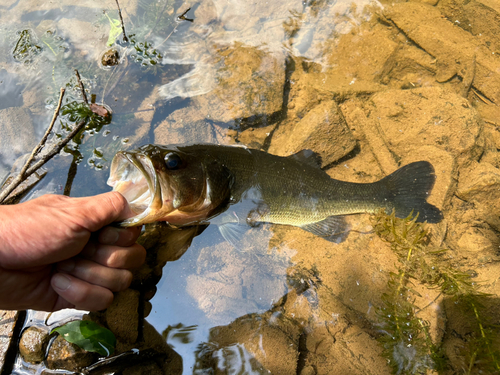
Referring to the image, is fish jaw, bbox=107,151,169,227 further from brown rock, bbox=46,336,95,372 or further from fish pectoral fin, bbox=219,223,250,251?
brown rock, bbox=46,336,95,372

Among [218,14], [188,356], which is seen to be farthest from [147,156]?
[218,14]

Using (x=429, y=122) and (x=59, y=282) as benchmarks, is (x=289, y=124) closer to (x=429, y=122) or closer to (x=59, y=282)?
(x=429, y=122)

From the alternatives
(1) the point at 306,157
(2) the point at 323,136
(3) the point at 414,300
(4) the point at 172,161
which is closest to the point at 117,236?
(4) the point at 172,161

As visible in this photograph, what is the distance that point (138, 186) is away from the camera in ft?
9.66

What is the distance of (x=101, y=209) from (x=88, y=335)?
1255mm

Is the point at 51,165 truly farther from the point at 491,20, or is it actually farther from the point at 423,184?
the point at 491,20

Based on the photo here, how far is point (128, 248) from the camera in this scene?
272 centimetres

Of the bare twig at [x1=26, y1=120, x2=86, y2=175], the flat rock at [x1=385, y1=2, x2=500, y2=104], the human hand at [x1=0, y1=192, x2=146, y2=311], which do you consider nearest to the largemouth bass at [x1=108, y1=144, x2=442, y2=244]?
the human hand at [x1=0, y1=192, x2=146, y2=311]

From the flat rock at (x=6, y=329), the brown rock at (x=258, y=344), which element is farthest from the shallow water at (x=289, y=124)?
the flat rock at (x=6, y=329)

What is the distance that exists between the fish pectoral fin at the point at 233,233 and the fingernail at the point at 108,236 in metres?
1.25

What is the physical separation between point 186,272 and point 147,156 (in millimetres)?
1435

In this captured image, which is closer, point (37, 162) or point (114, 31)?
point (37, 162)

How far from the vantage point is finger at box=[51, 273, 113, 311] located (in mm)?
2502

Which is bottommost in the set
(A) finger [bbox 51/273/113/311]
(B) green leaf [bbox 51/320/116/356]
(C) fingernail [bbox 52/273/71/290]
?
(B) green leaf [bbox 51/320/116/356]
